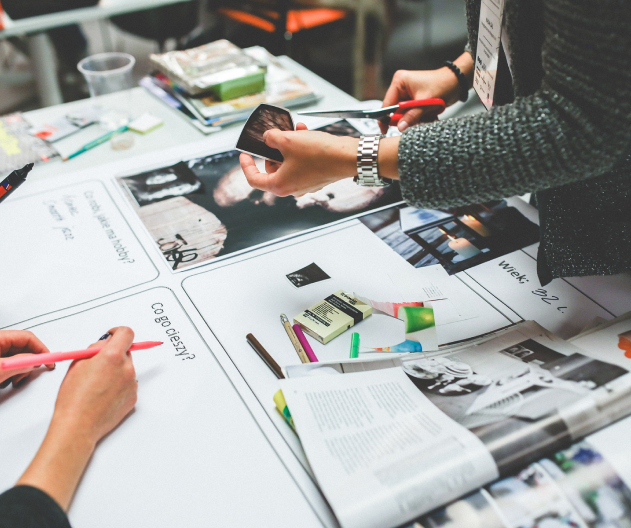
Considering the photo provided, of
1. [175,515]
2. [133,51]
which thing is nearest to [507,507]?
[175,515]

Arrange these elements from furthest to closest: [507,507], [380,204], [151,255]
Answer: [380,204] → [151,255] → [507,507]

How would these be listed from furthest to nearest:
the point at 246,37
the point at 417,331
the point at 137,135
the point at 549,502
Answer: the point at 246,37 < the point at 137,135 < the point at 417,331 < the point at 549,502

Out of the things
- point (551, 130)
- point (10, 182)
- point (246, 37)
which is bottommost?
point (246, 37)

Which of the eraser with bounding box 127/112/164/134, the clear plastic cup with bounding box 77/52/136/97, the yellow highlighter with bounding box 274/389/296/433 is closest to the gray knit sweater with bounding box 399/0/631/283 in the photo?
the yellow highlighter with bounding box 274/389/296/433

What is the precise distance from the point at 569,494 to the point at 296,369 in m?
0.32

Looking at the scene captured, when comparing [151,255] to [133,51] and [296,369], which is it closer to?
[296,369]

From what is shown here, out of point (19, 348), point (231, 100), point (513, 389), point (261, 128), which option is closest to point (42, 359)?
point (19, 348)

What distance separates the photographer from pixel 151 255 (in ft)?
3.00

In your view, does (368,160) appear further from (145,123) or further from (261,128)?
(145,123)

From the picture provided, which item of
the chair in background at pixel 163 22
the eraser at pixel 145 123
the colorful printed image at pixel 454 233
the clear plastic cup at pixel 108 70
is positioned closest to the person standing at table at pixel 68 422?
the colorful printed image at pixel 454 233

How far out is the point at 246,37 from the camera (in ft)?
8.61

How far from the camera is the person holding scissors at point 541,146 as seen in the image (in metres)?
0.57

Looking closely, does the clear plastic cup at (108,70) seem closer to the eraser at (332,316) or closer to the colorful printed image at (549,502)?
the eraser at (332,316)

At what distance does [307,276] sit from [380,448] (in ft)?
1.16
